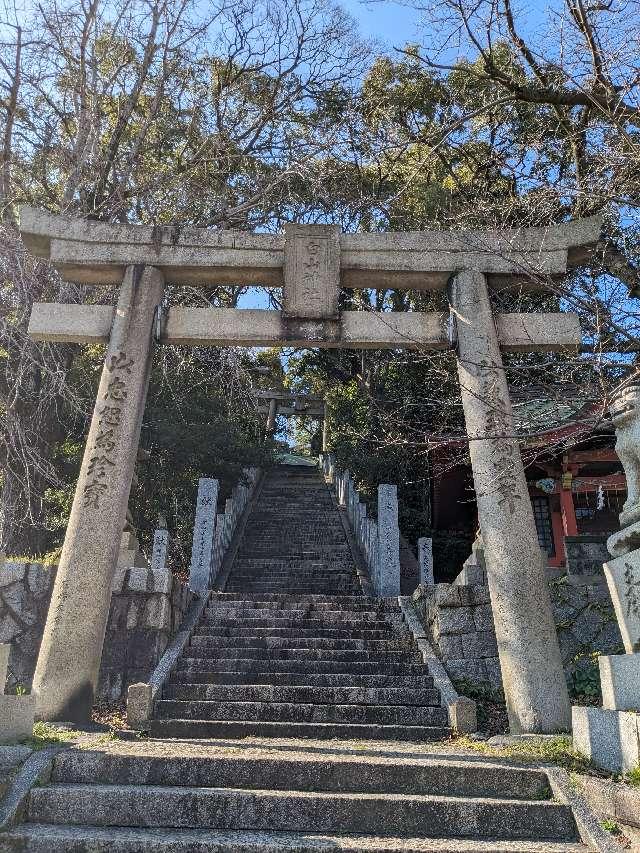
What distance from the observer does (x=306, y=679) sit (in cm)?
715

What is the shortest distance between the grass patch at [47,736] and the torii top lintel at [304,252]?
176 inches

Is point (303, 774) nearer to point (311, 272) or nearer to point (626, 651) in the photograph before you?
point (626, 651)

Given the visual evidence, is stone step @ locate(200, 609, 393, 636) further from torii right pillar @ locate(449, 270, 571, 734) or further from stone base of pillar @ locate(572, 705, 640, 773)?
stone base of pillar @ locate(572, 705, 640, 773)

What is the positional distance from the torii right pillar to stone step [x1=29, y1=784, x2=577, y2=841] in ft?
5.56

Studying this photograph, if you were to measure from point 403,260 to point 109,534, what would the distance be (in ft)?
13.7

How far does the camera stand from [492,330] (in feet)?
23.1

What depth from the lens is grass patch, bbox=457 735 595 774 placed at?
4340 mm

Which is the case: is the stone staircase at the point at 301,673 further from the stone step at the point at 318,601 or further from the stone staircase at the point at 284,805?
the stone staircase at the point at 284,805

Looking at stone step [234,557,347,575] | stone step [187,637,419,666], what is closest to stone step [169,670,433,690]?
stone step [187,637,419,666]

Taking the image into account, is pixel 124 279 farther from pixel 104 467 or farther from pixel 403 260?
pixel 403 260

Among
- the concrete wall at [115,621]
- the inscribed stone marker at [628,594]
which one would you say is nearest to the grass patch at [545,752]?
the inscribed stone marker at [628,594]

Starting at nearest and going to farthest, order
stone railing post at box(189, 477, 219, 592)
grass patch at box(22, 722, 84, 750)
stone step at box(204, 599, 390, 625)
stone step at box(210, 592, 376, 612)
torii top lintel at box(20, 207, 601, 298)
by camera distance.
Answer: grass patch at box(22, 722, 84, 750) → torii top lintel at box(20, 207, 601, 298) → stone step at box(204, 599, 390, 625) → stone step at box(210, 592, 376, 612) → stone railing post at box(189, 477, 219, 592)

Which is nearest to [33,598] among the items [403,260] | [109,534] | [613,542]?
[109,534]

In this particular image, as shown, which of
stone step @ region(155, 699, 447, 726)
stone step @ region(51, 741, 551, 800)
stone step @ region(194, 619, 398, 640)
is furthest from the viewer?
stone step @ region(194, 619, 398, 640)
